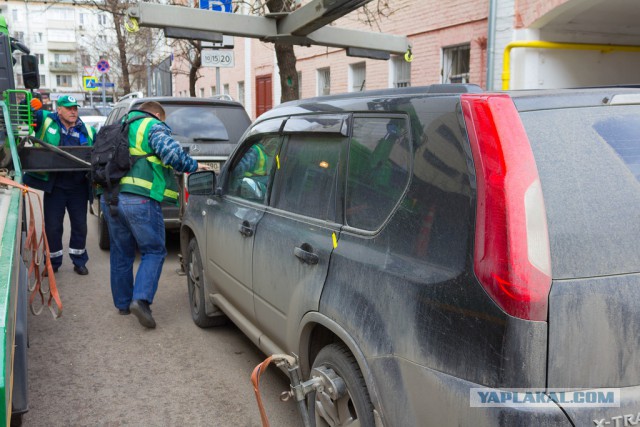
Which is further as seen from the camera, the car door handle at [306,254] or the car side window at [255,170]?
the car side window at [255,170]

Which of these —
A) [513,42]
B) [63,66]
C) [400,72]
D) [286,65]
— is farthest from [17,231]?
[63,66]

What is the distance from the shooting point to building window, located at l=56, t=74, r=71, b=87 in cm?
8326

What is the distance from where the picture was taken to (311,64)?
52.9 ft

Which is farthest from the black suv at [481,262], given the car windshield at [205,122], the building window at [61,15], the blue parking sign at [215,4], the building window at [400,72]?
the building window at [61,15]

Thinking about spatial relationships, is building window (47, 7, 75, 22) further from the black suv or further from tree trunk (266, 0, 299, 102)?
the black suv

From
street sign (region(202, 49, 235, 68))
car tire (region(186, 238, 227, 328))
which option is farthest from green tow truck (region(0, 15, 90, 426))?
street sign (region(202, 49, 235, 68))

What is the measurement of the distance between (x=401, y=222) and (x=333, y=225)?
0.55m

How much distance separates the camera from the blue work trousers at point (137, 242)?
4918 millimetres

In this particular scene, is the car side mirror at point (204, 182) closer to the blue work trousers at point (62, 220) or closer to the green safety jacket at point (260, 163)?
the green safety jacket at point (260, 163)

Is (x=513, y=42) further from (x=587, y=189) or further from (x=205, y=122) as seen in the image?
(x=587, y=189)

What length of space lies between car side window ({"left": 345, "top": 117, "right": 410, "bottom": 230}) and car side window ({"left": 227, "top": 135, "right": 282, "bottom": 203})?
0.94 m

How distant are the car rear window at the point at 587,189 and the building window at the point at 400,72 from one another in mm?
10670

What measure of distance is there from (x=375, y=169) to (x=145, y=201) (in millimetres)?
2910

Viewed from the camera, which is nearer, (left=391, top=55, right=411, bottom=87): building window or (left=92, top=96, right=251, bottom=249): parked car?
(left=92, top=96, right=251, bottom=249): parked car
